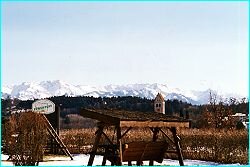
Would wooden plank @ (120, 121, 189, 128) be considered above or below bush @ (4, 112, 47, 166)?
above

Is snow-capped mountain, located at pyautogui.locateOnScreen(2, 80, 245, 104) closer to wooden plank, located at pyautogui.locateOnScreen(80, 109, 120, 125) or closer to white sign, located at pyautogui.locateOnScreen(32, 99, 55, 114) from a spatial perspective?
white sign, located at pyautogui.locateOnScreen(32, 99, 55, 114)

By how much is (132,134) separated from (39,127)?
21.4 feet

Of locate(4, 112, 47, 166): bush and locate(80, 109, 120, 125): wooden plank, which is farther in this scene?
locate(4, 112, 47, 166): bush

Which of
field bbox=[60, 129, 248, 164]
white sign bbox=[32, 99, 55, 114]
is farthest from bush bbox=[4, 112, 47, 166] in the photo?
white sign bbox=[32, 99, 55, 114]

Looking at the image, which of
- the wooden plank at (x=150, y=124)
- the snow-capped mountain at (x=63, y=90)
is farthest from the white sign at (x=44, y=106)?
the wooden plank at (x=150, y=124)

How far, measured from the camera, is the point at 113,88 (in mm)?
21656

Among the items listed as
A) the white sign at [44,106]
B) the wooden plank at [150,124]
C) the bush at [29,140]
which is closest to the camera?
the wooden plank at [150,124]

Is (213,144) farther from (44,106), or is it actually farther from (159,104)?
(159,104)

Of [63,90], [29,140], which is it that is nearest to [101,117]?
[29,140]

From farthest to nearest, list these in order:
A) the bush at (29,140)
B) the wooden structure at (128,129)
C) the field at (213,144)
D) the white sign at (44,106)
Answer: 1. the white sign at (44,106)
2. the field at (213,144)
3. the bush at (29,140)
4. the wooden structure at (128,129)

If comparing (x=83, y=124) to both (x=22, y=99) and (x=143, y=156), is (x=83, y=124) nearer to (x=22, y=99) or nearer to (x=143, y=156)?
(x=22, y=99)

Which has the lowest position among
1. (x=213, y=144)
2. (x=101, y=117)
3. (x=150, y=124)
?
(x=213, y=144)

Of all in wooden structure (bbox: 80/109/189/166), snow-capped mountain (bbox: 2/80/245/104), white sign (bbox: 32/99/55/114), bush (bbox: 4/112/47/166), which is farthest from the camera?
snow-capped mountain (bbox: 2/80/245/104)

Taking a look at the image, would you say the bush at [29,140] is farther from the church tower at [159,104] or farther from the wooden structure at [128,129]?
the church tower at [159,104]
